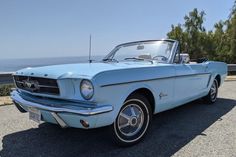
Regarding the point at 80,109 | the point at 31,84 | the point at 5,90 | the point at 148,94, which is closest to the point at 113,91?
the point at 80,109

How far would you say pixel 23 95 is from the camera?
3957 millimetres

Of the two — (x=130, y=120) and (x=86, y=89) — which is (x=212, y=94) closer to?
(x=130, y=120)

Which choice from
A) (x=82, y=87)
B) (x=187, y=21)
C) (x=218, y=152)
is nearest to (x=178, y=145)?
(x=218, y=152)

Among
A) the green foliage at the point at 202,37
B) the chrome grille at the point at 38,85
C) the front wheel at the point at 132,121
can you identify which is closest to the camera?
the chrome grille at the point at 38,85

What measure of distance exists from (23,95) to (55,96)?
2.76ft

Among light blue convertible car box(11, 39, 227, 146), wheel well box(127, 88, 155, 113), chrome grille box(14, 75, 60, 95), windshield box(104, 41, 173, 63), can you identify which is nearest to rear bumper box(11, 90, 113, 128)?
light blue convertible car box(11, 39, 227, 146)

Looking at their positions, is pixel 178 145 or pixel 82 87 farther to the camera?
pixel 178 145

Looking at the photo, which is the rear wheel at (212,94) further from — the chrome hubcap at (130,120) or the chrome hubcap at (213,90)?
the chrome hubcap at (130,120)

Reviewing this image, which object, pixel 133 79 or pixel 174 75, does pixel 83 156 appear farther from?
pixel 174 75

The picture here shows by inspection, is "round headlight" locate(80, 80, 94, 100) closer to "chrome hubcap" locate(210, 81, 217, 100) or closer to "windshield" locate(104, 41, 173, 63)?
"windshield" locate(104, 41, 173, 63)

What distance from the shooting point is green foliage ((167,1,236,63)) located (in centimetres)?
2439

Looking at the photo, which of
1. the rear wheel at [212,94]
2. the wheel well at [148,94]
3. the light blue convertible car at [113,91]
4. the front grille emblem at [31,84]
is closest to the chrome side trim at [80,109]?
the light blue convertible car at [113,91]

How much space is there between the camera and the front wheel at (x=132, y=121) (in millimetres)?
3533

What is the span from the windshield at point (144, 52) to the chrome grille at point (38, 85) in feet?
6.08
